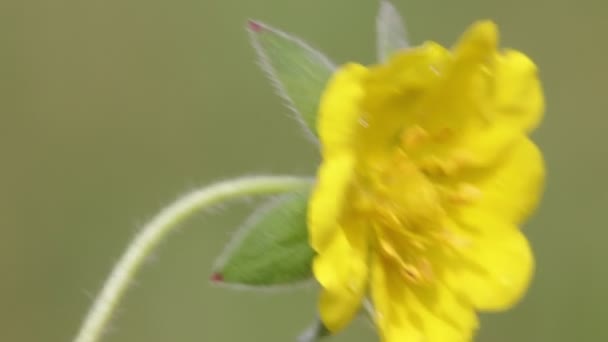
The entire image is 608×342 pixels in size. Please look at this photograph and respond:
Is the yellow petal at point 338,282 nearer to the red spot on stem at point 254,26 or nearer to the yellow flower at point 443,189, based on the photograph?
the yellow flower at point 443,189

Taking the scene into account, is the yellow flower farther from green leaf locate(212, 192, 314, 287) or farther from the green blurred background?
the green blurred background

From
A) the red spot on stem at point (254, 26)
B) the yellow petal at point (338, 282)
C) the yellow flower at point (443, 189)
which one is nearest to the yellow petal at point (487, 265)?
the yellow flower at point (443, 189)

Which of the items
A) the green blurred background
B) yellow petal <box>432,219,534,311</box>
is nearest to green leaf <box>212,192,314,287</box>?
yellow petal <box>432,219,534,311</box>

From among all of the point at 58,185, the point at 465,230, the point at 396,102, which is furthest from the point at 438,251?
the point at 58,185

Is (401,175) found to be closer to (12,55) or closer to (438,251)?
(438,251)

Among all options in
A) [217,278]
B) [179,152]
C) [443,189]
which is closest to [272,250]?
[217,278]

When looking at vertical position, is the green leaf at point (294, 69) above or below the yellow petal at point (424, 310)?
above
